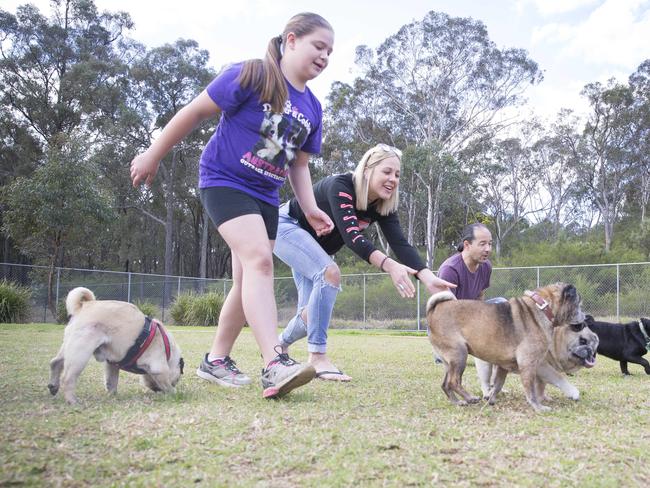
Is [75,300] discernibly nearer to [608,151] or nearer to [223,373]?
[223,373]

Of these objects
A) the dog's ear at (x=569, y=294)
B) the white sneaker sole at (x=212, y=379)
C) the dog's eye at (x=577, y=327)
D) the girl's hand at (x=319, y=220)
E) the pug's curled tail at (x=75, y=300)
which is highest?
the girl's hand at (x=319, y=220)

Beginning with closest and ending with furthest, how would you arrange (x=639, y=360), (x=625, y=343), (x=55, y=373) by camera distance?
1. (x=55, y=373)
2. (x=639, y=360)
3. (x=625, y=343)

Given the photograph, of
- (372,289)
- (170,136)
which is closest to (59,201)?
(372,289)

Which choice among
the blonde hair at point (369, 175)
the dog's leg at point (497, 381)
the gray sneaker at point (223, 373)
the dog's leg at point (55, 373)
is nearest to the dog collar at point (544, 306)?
the dog's leg at point (497, 381)

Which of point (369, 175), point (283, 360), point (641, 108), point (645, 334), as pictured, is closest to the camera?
point (283, 360)

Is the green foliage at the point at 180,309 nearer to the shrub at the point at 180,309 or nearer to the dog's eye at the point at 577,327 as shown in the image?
the shrub at the point at 180,309

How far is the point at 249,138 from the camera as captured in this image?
3.58 metres

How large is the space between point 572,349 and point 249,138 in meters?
2.86

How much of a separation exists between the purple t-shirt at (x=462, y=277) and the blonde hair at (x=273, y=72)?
242 cm

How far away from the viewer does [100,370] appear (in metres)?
4.98

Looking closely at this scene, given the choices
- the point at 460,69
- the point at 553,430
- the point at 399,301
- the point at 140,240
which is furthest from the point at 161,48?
the point at 553,430

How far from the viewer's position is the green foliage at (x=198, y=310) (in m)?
21.8

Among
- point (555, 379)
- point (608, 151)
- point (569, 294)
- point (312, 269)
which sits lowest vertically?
point (555, 379)

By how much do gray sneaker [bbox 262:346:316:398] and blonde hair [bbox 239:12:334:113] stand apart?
4.94 ft
